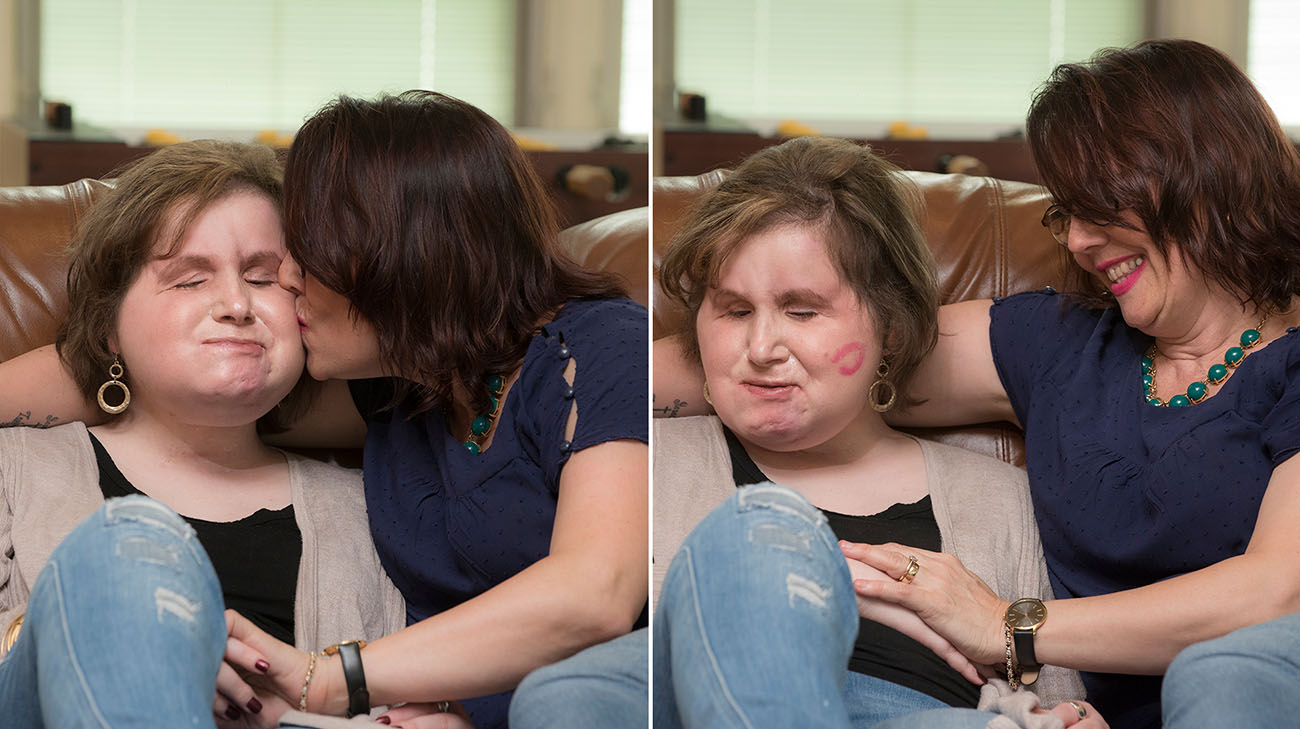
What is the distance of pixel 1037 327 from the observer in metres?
1.24

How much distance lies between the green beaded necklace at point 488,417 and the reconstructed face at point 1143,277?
567 millimetres

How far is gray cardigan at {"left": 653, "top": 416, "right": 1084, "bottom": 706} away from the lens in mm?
→ 1173

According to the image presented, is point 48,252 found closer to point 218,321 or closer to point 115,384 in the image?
point 115,384

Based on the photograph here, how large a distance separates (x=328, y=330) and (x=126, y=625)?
1.33 feet

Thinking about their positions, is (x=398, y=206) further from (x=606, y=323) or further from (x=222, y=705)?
(x=222, y=705)

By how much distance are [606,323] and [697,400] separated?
0.60 ft

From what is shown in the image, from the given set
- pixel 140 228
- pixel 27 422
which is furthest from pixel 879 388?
pixel 27 422

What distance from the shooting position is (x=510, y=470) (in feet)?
3.60

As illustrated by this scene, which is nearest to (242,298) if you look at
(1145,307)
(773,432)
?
(773,432)

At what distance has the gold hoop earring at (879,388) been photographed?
1.22m

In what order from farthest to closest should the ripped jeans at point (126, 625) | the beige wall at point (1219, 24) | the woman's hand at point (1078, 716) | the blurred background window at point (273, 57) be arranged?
the blurred background window at point (273, 57) < the beige wall at point (1219, 24) < the woman's hand at point (1078, 716) < the ripped jeans at point (126, 625)

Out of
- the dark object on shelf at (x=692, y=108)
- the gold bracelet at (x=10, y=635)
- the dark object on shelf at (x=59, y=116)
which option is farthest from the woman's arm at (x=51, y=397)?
the dark object on shelf at (x=59, y=116)

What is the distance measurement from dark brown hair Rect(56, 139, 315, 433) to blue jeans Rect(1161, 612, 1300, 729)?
2.79 feet

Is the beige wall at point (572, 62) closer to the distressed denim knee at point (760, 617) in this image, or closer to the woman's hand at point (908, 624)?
the woman's hand at point (908, 624)
